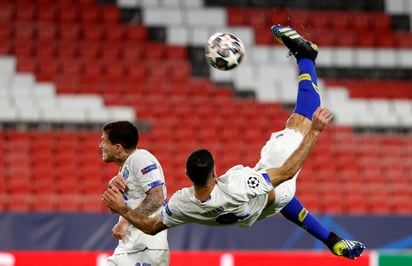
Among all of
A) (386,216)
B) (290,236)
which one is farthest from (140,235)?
(386,216)

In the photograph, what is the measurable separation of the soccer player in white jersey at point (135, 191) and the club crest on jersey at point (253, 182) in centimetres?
61

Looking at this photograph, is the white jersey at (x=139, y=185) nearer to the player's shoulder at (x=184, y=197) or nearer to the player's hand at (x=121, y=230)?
the player's hand at (x=121, y=230)

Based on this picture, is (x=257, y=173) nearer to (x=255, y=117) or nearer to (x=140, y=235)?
(x=140, y=235)

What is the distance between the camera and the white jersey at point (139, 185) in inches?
225

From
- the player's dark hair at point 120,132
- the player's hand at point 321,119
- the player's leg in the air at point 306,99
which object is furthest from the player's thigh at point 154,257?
the player's hand at point 321,119

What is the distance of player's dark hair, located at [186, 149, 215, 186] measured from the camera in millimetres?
5344

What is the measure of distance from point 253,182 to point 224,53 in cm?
111

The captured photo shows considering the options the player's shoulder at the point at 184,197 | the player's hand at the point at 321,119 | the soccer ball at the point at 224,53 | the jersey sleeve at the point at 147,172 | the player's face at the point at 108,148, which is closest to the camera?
the player's hand at the point at 321,119

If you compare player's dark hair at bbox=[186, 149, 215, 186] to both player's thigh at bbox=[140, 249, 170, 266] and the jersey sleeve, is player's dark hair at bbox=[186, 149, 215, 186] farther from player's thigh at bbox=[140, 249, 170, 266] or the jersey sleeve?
player's thigh at bbox=[140, 249, 170, 266]

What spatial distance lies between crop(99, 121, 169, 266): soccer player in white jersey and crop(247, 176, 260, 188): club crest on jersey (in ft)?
2.00

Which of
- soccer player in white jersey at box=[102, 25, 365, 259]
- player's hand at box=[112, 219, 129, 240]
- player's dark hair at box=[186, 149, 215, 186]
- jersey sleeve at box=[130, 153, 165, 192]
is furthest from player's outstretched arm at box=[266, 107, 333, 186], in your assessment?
player's hand at box=[112, 219, 129, 240]

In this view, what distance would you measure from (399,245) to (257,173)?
647 centimetres

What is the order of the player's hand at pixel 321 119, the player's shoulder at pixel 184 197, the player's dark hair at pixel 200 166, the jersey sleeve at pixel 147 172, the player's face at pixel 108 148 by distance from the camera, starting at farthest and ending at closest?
the player's face at pixel 108 148
the jersey sleeve at pixel 147 172
the player's shoulder at pixel 184 197
the player's hand at pixel 321 119
the player's dark hair at pixel 200 166

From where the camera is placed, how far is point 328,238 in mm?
6496
